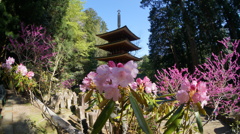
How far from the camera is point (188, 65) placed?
13.1 meters

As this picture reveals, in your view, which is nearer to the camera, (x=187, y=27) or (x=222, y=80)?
(x=222, y=80)

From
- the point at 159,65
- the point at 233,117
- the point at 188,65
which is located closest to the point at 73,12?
the point at 159,65

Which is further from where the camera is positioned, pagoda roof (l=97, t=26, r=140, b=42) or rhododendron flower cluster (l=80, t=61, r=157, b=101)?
pagoda roof (l=97, t=26, r=140, b=42)

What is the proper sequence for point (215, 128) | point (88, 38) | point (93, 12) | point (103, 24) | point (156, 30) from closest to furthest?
point (215, 128)
point (156, 30)
point (88, 38)
point (93, 12)
point (103, 24)

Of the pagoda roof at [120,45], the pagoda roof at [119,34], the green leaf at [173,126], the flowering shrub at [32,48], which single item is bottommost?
the green leaf at [173,126]

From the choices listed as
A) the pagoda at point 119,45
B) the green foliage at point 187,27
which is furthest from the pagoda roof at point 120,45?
the green foliage at point 187,27

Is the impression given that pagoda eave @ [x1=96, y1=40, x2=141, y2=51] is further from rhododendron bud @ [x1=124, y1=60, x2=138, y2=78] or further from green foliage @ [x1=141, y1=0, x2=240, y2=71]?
rhododendron bud @ [x1=124, y1=60, x2=138, y2=78]

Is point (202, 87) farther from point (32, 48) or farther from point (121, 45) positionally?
point (121, 45)

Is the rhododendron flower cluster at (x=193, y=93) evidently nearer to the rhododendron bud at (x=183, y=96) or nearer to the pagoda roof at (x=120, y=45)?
the rhododendron bud at (x=183, y=96)

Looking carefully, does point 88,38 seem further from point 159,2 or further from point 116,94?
point 116,94

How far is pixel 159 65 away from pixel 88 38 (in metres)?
8.85

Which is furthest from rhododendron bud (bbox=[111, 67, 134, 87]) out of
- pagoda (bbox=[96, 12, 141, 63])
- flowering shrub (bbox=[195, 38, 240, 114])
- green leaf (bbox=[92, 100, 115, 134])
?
pagoda (bbox=[96, 12, 141, 63])

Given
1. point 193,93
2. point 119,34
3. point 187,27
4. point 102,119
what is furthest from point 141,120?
point 187,27

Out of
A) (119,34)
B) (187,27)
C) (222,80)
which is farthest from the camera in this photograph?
(119,34)
